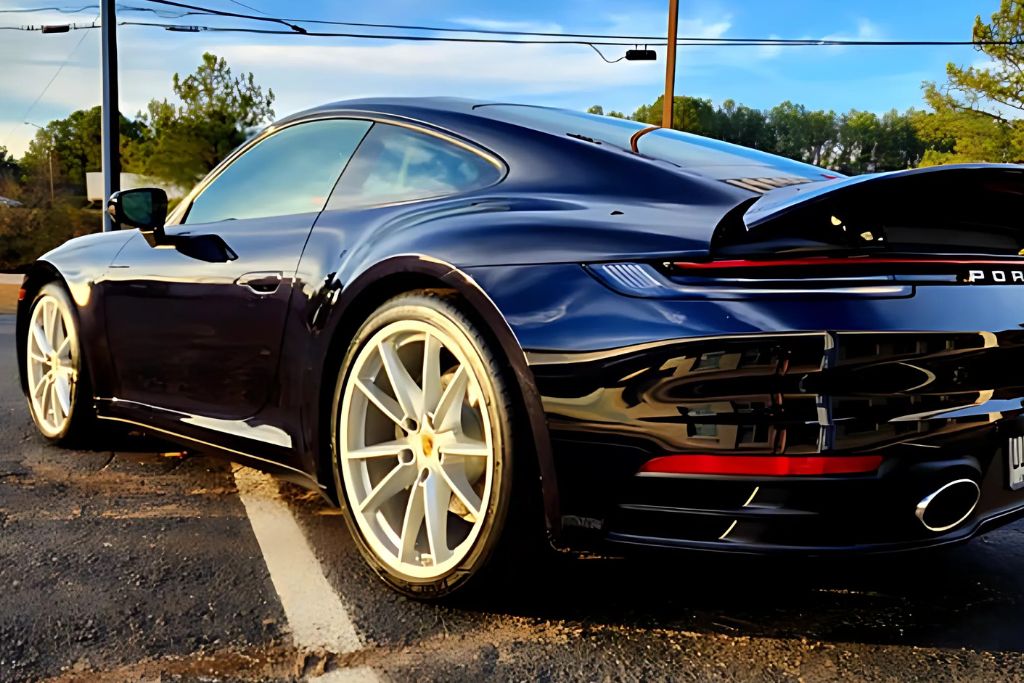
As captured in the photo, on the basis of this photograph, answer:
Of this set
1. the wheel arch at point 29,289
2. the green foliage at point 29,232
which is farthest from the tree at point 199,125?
the wheel arch at point 29,289

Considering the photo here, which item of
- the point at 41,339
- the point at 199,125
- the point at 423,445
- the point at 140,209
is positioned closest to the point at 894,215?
the point at 423,445

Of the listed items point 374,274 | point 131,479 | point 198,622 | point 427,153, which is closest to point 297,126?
point 427,153

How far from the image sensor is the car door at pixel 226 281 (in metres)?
3.04

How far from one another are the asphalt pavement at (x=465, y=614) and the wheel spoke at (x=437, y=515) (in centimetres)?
15

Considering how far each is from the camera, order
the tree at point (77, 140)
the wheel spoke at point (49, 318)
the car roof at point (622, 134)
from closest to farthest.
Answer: the car roof at point (622, 134), the wheel spoke at point (49, 318), the tree at point (77, 140)

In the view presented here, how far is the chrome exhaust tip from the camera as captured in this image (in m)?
2.07

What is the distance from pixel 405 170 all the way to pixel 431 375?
785mm

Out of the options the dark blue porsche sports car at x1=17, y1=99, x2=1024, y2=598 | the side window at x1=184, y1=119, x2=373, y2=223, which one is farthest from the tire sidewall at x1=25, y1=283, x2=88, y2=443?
the dark blue porsche sports car at x1=17, y1=99, x2=1024, y2=598

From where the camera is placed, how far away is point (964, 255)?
86.5 inches

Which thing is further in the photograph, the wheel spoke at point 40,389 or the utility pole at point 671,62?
the utility pole at point 671,62

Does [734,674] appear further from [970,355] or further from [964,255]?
[964,255]

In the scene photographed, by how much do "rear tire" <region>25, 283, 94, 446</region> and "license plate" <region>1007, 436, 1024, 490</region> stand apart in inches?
133

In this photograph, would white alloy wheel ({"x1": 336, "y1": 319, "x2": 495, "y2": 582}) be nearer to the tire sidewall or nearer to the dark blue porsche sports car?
the dark blue porsche sports car

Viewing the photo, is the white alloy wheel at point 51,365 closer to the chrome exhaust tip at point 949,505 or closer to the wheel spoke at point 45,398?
the wheel spoke at point 45,398
